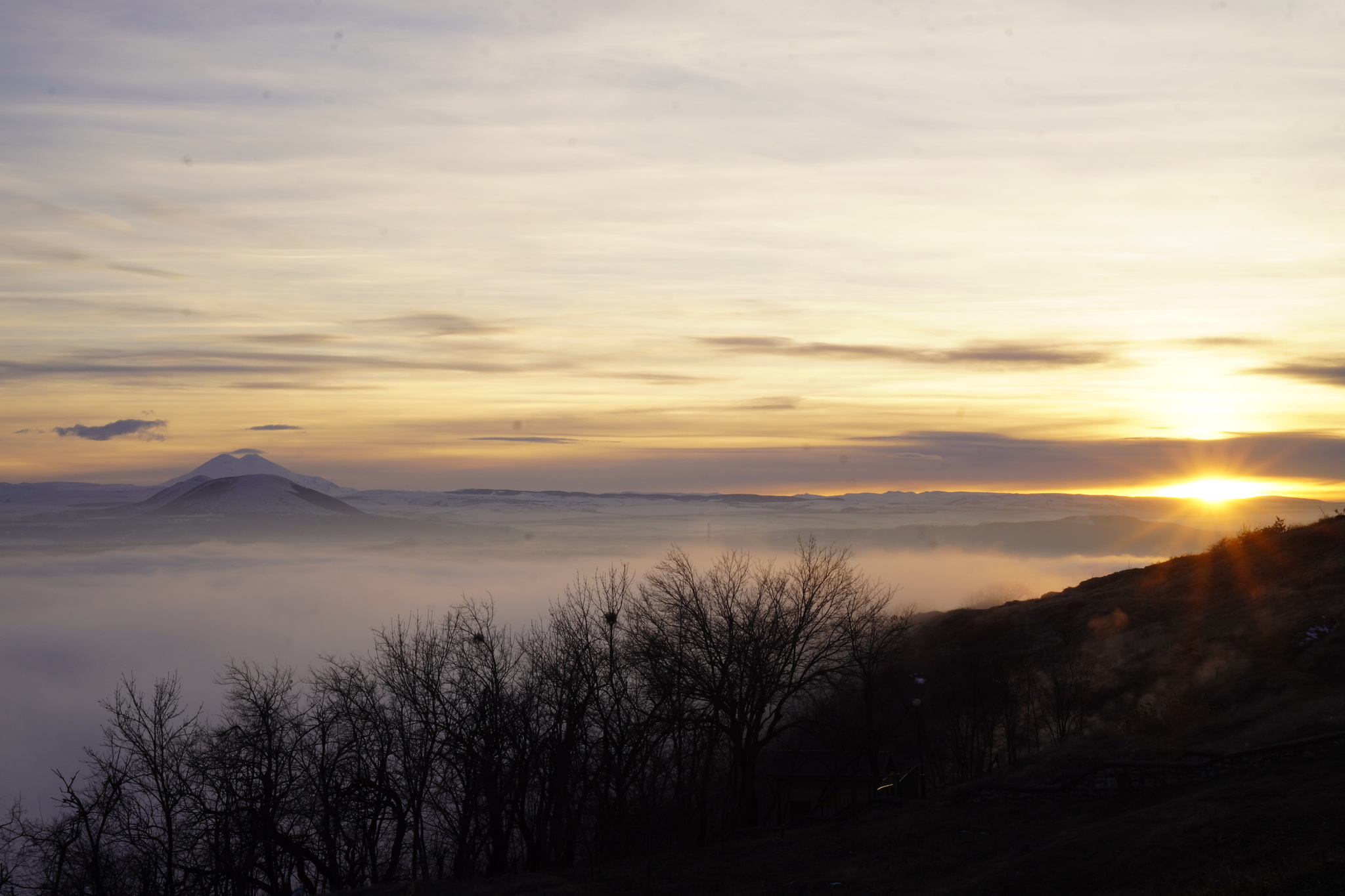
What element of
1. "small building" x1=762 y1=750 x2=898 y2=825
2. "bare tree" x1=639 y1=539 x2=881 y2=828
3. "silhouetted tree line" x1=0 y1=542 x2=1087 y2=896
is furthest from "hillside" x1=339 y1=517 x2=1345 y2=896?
"small building" x1=762 y1=750 x2=898 y2=825

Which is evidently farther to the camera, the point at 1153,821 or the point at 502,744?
the point at 502,744

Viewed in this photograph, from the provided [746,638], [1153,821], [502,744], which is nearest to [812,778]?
[746,638]

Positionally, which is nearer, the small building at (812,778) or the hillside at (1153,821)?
the hillside at (1153,821)

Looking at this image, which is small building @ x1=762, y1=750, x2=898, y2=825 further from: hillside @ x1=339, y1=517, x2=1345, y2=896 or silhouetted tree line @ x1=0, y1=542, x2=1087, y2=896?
hillside @ x1=339, y1=517, x2=1345, y2=896

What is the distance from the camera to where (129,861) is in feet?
129

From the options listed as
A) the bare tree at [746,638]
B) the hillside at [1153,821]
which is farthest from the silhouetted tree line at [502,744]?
the hillside at [1153,821]

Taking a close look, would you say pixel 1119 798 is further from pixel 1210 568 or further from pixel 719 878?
pixel 1210 568

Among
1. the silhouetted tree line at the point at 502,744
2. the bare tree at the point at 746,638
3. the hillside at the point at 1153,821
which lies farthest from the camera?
the silhouetted tree line at the point at 502,744

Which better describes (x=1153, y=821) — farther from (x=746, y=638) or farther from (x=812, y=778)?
(x=812, y=778)

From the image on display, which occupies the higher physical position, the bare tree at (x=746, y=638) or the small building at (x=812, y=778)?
the bare tree at (x=746, y=638)

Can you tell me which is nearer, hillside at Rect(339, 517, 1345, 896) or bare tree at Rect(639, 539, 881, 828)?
hillside at Rect(339, 517, 1345, 896)

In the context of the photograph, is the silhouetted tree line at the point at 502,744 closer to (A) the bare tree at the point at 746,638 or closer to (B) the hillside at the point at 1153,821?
(A) the bare tree at the point at 746,638

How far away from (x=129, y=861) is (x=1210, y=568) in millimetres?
68311

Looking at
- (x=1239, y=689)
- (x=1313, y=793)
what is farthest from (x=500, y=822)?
(x=1239, y=689)
